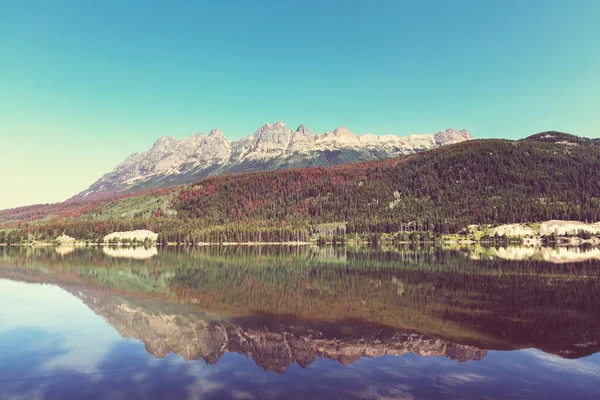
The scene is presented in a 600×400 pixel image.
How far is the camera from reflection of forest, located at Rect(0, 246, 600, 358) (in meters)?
28.5

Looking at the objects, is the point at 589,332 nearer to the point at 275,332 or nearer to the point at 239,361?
the point at 275,332

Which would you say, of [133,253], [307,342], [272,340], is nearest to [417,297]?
[307,342]

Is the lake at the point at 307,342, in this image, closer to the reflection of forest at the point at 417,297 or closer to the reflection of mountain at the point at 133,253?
the reflection of forest at the point at 417,297

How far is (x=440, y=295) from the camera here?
144ft

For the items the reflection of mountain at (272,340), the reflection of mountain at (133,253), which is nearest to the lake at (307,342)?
the reflection of mountain at (272,340)

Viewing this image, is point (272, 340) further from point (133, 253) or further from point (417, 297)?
point (133, 253)

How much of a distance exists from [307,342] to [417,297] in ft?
66.7

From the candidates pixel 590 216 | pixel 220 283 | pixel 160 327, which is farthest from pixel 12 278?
pixel 590 216

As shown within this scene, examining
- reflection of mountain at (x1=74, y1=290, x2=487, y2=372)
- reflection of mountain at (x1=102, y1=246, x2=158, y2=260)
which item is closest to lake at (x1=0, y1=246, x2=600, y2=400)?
reflection of mountain at (x1=74, y1=290, x2=487, y2=372)

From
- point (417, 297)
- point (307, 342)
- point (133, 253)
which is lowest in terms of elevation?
point (133, 253)

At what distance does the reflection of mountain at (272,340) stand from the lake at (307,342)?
134 millimetres

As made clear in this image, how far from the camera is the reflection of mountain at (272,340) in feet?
79.0

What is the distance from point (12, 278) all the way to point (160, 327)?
53.8 meters

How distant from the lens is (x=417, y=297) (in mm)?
42406
